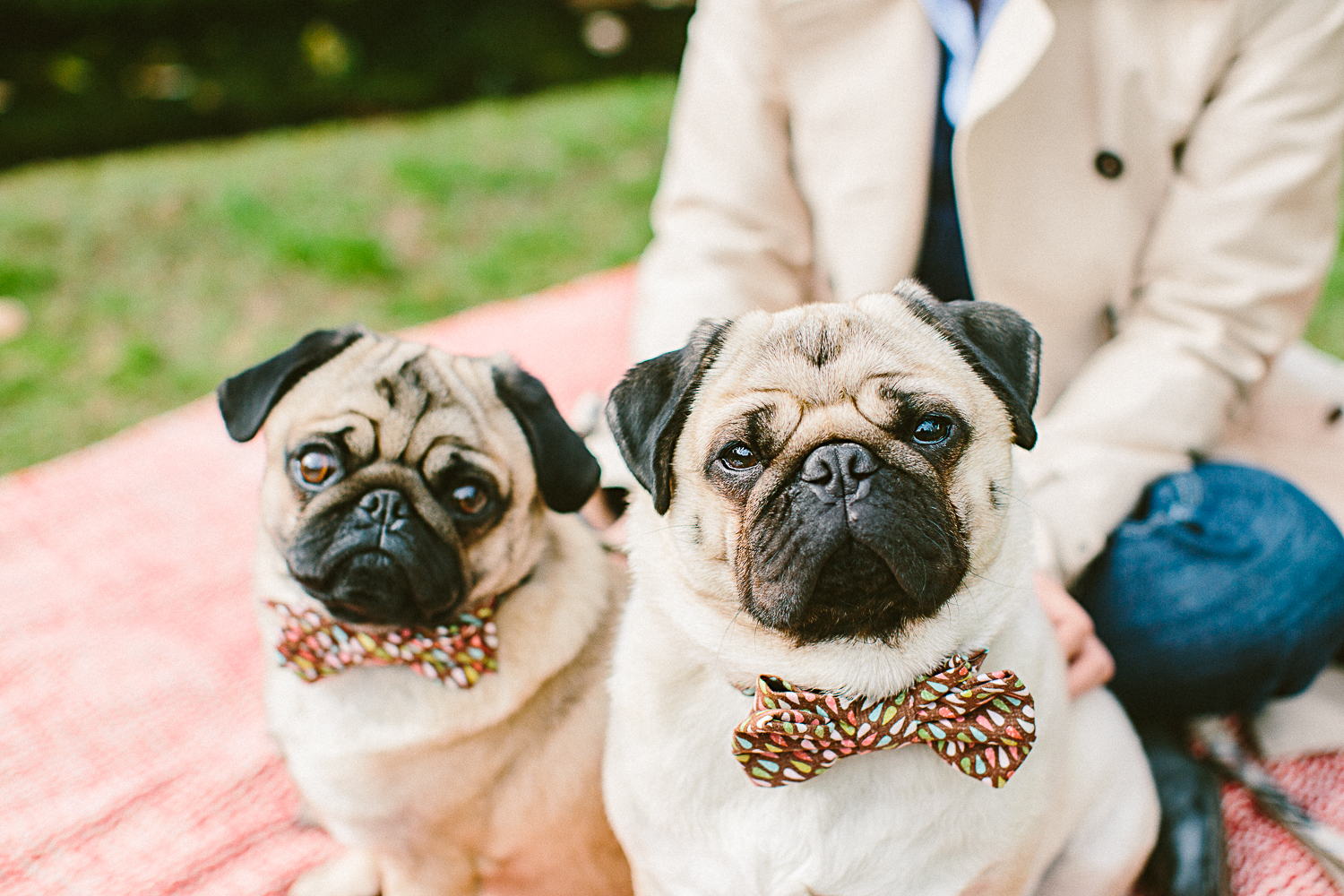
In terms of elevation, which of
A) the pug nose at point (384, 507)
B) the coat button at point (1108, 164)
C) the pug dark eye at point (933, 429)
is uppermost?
the coat button at point (1108, 164)

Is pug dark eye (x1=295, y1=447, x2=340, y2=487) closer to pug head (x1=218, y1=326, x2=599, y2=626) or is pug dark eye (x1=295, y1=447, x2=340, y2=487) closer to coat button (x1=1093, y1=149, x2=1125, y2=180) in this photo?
pug head (x1=218, y1=326, x2=599, y2=626)

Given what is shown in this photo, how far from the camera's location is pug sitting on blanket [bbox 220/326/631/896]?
1.76 meters

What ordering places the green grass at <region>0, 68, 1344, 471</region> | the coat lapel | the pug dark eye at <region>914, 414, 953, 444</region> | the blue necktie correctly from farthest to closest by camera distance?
1. the green grass at <region>0, 68, 1344, 471</region>
2. the blue necktie
3. the coat lapel
4. the pug dark eye at <region>914, 414, 953, 444</region>

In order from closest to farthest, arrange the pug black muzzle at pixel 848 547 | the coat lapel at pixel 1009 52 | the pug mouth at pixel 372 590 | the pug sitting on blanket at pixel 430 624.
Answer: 1. the pug black muzzle at pixel 848 547
2. the pug mouth at pixel 372 590
3. the pug sitting on blanket at pixel 430 624
4. the coat lapel at pixel 1009 52

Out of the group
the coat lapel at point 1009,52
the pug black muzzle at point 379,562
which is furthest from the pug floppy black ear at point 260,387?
the coat lapel at point 1009,52

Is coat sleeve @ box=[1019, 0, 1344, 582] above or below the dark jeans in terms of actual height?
above

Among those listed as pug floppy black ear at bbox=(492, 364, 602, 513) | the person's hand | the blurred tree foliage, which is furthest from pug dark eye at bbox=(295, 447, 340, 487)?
the blurred tree foliage

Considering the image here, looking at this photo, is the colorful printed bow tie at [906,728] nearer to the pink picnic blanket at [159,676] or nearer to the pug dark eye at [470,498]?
the pug dark eye at [470,498]

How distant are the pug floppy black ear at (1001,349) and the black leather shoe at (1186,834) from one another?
3.18 ft

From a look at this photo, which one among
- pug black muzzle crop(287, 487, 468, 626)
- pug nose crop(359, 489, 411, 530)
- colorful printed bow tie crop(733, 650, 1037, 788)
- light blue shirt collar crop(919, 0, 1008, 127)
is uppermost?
light blue shirt collar crop(919, 0, 1008, 127)

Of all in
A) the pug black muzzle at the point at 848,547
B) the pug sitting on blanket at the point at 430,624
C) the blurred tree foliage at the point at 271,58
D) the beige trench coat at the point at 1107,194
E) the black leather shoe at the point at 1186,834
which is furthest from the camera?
the blurred tree foliage at the point at 271,58

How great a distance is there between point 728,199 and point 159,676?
1899 millimetres

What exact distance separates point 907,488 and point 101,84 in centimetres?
614

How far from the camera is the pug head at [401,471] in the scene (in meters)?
1.69
